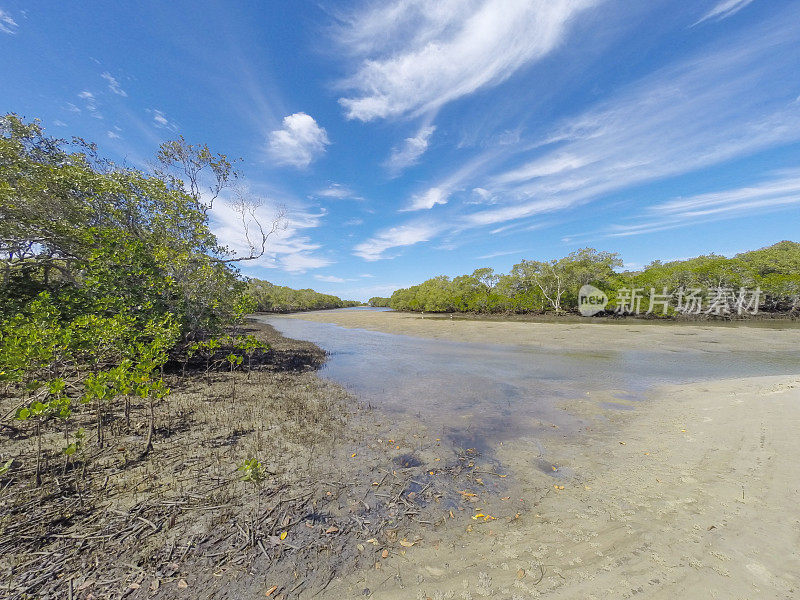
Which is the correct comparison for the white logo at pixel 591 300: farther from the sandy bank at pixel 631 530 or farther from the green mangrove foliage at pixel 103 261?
the green mangrove foliage at pixel 103 261

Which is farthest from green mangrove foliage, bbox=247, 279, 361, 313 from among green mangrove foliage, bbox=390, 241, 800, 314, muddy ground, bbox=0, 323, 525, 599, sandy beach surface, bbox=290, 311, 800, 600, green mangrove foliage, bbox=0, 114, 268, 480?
sandy beach surface, bbox=290, 311, 800, 600

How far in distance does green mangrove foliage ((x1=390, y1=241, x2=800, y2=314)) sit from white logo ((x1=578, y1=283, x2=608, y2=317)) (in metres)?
1.41

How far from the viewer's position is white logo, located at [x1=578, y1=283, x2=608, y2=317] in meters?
62.1

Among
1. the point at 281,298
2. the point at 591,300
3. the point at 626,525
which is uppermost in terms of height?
the point at 281,298

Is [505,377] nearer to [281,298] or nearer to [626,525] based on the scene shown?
[626,525]

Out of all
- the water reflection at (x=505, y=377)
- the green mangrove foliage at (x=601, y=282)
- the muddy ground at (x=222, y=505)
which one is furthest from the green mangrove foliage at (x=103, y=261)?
the green mangrove foliage at (x=601, y=282)

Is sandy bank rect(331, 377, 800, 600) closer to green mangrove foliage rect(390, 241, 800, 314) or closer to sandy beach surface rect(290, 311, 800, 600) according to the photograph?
sandy beach surface rect(290, 311, 800, 600)

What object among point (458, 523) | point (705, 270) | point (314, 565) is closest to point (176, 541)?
point (314, 565)

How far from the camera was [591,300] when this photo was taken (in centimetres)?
6419

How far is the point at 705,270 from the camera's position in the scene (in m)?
56.0

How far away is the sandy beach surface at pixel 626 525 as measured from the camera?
3.58 meters

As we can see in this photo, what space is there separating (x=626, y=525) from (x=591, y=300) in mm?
71672

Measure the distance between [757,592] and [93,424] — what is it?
13405mm

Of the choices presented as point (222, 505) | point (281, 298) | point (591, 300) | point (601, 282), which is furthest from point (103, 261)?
point (281, 298)
